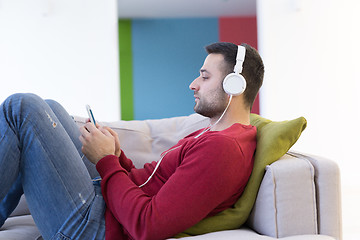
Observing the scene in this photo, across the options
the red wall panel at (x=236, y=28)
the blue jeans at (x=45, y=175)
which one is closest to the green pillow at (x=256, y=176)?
the blue jeans at (x=45, y=175)

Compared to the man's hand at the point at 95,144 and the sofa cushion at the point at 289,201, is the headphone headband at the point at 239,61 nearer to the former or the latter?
the sofa cushion at the point at 289,201

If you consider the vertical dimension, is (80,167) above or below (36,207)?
above

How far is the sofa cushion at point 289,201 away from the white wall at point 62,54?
3516 mm

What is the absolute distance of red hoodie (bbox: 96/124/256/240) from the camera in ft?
3.96

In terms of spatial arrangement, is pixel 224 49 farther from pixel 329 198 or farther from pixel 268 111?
pixel 268 111

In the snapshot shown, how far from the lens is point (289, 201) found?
129 cm

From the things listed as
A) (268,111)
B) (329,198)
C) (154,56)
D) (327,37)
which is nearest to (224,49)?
(329,198)

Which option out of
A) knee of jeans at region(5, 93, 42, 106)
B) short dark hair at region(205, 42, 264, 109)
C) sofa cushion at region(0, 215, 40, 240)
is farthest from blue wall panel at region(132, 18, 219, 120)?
knee of jeans at region(5, 93, 42, 106)

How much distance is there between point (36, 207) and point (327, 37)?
165 inches

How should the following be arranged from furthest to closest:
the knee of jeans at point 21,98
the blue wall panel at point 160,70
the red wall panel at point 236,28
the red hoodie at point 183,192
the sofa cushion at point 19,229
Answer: the red wall panel at point 236,28
the blue wall panel at point 160,70
the sofa cushion at point 19,229
the knee of jeans at point 21,98
the red hoodie at point 183,192

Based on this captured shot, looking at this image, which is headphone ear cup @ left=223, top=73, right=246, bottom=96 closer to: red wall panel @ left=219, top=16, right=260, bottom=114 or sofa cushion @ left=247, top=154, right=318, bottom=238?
sofa cushion @ left=247, top=154, right=318, bottom=238

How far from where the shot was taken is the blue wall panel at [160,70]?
7.04m

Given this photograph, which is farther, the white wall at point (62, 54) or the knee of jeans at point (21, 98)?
the white wall at point (62, 54)

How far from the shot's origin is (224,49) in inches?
63.0
